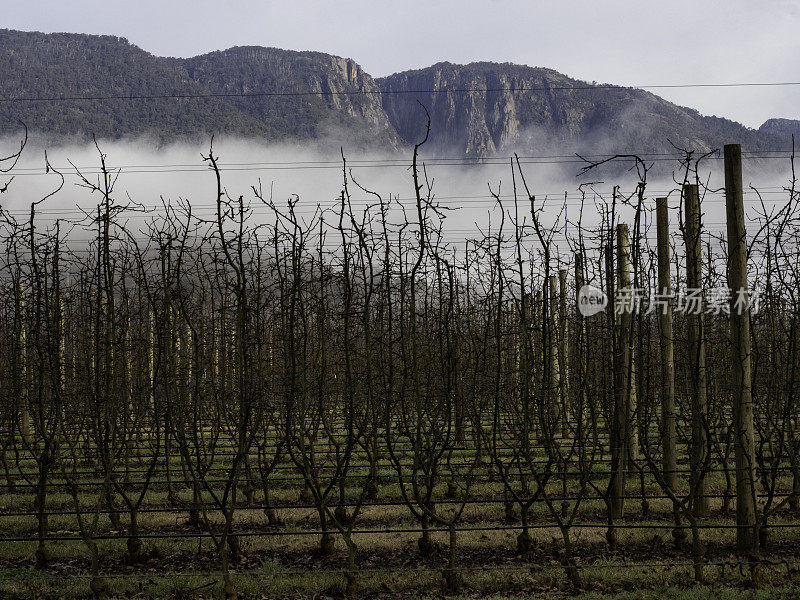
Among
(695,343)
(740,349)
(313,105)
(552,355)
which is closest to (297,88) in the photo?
(313,105)

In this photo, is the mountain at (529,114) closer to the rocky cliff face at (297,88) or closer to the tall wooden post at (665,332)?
the rocky cliff face at (297,88)

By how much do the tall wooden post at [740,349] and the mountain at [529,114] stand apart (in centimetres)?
10609

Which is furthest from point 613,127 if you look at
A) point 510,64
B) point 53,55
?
point 53,55

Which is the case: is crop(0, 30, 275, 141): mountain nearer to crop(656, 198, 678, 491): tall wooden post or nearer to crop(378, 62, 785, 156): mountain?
crop(378, 62, 785, 156): mountain

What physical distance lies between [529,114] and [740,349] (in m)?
133

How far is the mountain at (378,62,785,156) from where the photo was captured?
111500mm

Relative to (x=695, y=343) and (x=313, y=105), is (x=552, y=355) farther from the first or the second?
(x=313, y=105)

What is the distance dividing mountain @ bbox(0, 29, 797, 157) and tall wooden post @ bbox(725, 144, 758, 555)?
264ft

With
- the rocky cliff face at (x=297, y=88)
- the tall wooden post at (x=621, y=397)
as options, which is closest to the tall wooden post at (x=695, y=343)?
the tall wooden post at (x=621, y=397)

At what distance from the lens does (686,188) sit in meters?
7.81

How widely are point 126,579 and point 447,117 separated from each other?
134577 millimetres

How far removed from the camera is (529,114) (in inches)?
5217

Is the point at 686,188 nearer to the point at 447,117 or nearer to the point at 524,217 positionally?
the point at 524,217

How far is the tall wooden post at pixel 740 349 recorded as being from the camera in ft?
20.6
